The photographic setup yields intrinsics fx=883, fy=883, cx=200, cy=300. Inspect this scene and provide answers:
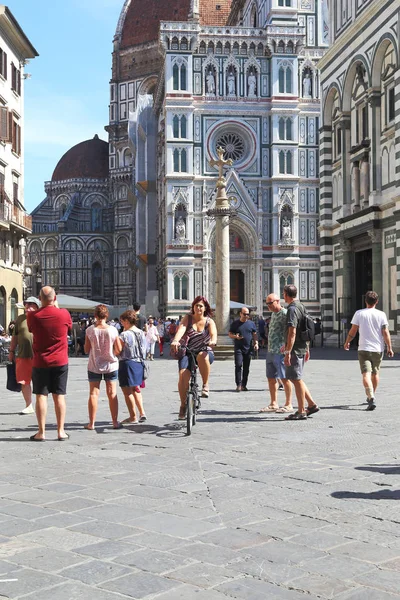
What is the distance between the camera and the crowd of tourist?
9.15 meters

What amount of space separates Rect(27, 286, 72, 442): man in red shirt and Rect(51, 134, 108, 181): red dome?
86872mm

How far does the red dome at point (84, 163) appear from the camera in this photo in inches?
3748

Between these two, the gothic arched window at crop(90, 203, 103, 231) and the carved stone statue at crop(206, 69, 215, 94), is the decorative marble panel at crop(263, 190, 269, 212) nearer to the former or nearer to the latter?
the carved stone statue at crop(206, 69, 215, 94)

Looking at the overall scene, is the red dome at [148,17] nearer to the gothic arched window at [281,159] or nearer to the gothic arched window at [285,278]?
the gothic arched window at [281,159]

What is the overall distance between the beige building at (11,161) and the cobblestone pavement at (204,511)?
24.8 metres

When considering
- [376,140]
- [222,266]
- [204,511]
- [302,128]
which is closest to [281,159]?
[302,128]

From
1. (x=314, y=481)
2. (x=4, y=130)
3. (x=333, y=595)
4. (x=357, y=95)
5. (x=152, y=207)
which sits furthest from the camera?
(x=152, y=207)

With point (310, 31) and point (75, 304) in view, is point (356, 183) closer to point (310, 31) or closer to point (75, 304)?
point (75, 304)

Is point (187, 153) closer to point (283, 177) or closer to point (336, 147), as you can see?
point (283, 177)

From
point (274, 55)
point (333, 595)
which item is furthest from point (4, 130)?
point (333, 595)

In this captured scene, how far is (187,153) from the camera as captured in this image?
175ft

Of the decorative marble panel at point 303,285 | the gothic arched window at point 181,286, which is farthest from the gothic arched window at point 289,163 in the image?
the gothic arched window at point 181,286

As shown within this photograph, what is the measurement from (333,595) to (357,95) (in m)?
26.9

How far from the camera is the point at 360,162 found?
29.1 m
